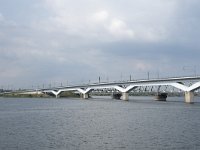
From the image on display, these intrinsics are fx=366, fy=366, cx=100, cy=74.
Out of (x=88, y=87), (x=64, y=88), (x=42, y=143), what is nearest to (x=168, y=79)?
(x=88, y=87)

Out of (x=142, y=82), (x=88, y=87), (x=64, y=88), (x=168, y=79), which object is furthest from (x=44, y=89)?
(x=168, y=79)

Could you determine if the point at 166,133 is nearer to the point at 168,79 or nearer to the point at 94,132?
the point at 94,132

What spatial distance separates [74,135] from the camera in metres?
29.9

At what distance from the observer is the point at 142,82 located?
108500 mm

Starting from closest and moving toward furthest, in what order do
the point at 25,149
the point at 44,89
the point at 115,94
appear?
1. the point at 25,149
2. the point at 115,94
3. the point at 44,89

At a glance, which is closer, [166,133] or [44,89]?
[166,133]

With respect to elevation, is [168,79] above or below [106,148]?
above

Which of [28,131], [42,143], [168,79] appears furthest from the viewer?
[168,79]

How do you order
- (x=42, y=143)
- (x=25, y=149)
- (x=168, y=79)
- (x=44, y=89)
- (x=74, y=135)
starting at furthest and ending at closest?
(x=44, y=89)
(x=168, y=79)
(x=74, y=135)
(x=42, y=143)
(x=25, y=149)

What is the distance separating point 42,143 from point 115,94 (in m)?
124

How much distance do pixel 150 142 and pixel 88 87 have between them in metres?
113

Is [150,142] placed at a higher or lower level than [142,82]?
lower

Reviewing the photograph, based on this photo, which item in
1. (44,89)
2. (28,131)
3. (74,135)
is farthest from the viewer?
(44,89)

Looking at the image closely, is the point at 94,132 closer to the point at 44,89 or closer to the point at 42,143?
the point at 42,143
